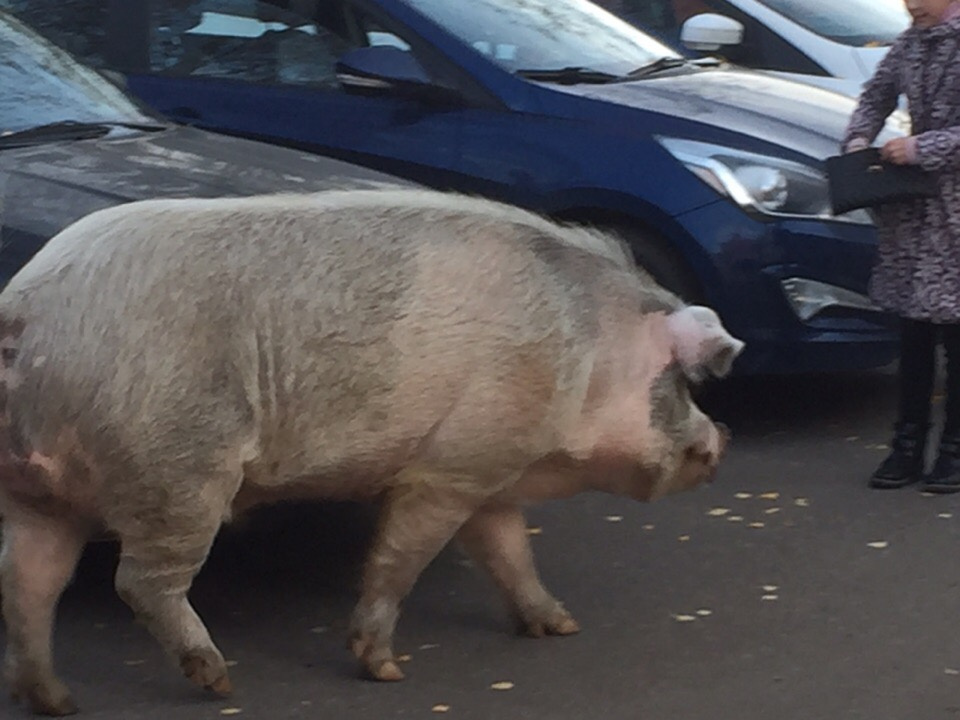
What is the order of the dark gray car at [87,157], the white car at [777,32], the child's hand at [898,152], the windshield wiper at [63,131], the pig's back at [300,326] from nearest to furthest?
the pig's back at [300,326] < the dark gray car at [87,157] < the windshield wiper at [63,131] < the child's hand at [898,152] < the white car at [777,32]

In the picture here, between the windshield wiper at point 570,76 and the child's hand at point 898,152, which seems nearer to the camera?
the child's hand at point 898,152

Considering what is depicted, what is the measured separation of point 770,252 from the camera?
7.07 metres

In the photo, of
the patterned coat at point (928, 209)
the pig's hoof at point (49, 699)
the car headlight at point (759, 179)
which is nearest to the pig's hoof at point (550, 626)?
the pig's hoof at point (49, 699)

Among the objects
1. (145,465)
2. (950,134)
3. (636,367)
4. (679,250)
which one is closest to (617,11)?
(679,250)

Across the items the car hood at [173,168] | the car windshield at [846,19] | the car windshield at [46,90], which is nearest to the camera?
the car hood at [173,168]

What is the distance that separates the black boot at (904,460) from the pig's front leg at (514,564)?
1905mm

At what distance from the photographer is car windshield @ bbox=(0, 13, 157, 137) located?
616cm

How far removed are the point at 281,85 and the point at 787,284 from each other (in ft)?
7.32

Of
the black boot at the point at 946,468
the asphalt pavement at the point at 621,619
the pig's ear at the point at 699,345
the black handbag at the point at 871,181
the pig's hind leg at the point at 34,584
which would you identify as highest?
the black handbag at the point at 871,181

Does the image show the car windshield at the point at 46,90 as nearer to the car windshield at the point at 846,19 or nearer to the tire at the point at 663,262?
the tire at the point at 663,262

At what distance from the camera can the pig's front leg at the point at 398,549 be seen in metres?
4.60

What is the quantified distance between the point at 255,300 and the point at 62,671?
4.03 feet

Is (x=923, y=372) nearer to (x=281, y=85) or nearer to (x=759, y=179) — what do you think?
(x=759, y=179)

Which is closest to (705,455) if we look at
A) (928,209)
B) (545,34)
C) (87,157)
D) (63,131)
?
(928,209)
